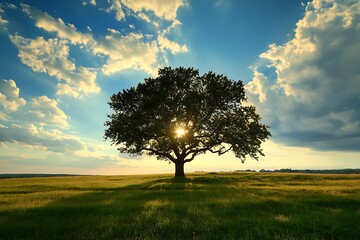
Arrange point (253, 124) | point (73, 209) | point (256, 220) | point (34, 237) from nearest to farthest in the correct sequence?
1. point (34, 237)
2. point (256, 220)
3. point (73, 209)
4. point (253, 124)

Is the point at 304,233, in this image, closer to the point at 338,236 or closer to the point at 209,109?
the point at 338,236

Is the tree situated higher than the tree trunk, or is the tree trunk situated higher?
the tree

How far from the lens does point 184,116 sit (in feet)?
145

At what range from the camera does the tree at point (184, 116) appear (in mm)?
42562

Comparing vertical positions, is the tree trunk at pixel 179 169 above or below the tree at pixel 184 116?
below

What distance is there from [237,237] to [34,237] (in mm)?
6722

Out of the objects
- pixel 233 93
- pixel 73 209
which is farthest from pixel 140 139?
pixel 73 209

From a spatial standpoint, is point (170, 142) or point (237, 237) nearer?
point (237, 237)

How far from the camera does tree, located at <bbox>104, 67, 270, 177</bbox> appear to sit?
4256 cm

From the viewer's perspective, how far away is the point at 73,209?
1388 cm

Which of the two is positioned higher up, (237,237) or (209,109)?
(209,109)

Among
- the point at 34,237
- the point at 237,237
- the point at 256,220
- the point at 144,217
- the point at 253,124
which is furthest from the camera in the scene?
the point at 253,124

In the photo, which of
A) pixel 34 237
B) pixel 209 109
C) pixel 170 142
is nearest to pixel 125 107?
pixel 170 142

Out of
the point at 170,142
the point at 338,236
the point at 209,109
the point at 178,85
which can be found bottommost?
the point at 338,236
